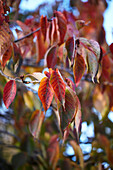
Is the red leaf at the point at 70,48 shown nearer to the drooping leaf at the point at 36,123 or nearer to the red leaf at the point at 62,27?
the red leaf at the point at 62,27

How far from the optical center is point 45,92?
0.63 m

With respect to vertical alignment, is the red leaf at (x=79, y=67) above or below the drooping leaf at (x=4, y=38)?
below

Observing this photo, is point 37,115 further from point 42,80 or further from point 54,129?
point 54,129

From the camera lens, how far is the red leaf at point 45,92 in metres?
0.62

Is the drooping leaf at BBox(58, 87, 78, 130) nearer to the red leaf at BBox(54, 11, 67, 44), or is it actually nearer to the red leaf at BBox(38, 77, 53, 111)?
the red leaf at BBox(38, 77, 53, 111)

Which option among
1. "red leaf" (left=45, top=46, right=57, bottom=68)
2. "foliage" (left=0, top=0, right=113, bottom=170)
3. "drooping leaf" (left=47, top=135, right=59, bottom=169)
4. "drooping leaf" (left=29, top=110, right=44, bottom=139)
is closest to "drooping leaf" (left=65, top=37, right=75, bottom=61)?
"foliage" (left=0, top=0, right=113, bottom=170)

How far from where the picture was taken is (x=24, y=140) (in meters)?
1.73

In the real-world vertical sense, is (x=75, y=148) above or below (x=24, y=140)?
above

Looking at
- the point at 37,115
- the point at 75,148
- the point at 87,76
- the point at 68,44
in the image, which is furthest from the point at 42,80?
the point at 87,76

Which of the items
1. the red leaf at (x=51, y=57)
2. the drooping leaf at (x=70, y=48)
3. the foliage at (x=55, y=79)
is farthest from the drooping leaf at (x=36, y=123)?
the drooping leaf at (x=70, y=48)

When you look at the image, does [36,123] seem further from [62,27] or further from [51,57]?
[62,27]

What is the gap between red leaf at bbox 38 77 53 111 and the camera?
24.5 inches

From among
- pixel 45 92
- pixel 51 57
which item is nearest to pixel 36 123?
pixel 51 57

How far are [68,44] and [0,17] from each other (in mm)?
233
